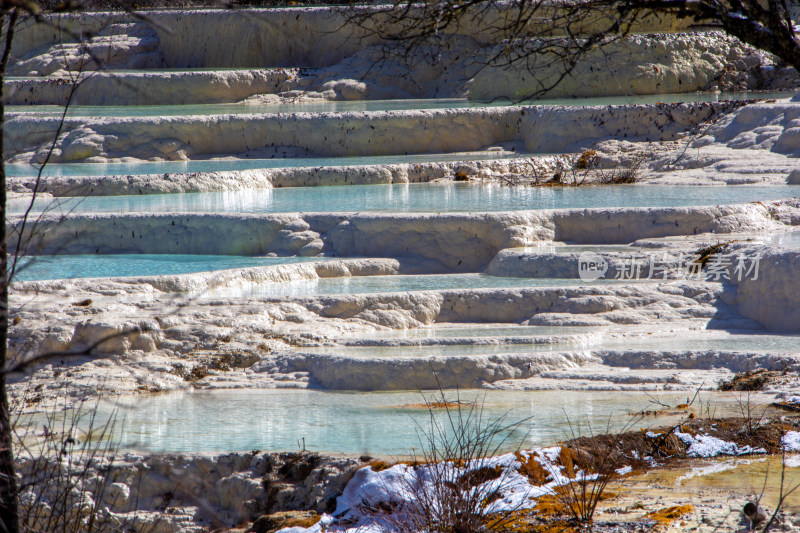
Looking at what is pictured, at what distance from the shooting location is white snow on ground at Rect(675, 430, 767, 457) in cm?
498

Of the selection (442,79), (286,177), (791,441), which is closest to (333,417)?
(791,441)

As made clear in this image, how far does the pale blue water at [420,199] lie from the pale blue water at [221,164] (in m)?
1.25

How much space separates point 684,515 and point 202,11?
1998 cm

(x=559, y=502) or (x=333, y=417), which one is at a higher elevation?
(x=559, y=502)

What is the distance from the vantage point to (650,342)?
24.3ft

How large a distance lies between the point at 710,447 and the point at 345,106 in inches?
542

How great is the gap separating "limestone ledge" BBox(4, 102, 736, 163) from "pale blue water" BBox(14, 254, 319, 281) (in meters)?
5.03

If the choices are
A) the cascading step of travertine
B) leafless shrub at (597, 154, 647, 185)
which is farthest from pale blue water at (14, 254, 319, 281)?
leafless shrub at (597, 154, 647, 185)

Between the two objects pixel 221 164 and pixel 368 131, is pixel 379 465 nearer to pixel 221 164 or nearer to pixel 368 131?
pixel 221 164

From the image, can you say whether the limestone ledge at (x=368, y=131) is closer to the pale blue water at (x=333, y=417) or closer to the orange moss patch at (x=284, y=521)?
the pale blue water at (x=333, y=417)

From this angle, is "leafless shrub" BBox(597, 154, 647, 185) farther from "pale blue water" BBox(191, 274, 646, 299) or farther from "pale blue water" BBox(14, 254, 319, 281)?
"pale blue water" BBox(14, 254, 319, 281)

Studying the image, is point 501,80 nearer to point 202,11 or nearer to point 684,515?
point 202,11

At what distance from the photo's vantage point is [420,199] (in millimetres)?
11609

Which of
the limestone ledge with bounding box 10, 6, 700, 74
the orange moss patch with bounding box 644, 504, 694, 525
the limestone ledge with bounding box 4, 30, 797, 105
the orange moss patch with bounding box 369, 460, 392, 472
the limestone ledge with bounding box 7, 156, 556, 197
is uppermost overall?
the limestone ledge with bounding box 10, 6, 700, 74
